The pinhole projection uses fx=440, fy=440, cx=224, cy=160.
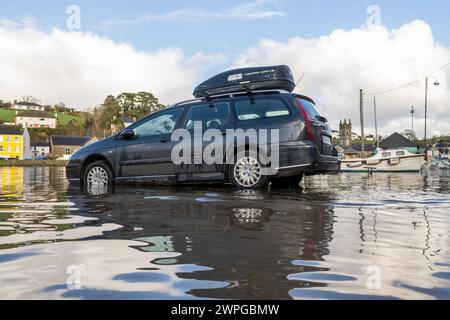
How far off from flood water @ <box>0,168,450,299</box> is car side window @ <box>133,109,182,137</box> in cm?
330

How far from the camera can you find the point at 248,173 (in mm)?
7824

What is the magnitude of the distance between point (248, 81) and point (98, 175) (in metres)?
3.62

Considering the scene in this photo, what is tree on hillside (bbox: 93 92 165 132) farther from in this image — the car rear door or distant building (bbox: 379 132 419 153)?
the car rear door

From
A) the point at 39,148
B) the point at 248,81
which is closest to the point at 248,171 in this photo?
the point at 248,81

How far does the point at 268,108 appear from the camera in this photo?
7812 millimetres

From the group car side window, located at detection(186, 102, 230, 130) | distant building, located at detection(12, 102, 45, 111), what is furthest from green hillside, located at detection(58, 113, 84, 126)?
car side window, located at detection(186, 102, 230, 130)

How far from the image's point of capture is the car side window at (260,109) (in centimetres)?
773

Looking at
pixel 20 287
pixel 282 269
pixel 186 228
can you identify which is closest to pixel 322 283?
pixel 282 269

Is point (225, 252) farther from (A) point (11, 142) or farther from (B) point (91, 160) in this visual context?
(A) point (11, 142)

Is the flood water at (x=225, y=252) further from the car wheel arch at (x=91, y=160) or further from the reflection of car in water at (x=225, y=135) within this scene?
the car wheel arch at (x=91, y=160)

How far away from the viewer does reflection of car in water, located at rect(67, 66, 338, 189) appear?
25.0 ft

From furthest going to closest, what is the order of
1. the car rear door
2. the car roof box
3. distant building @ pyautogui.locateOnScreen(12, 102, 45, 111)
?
distant building @ pyautogui.locateOnScreen(12, 102, 45, 111)
the car roof box
the car rear door
